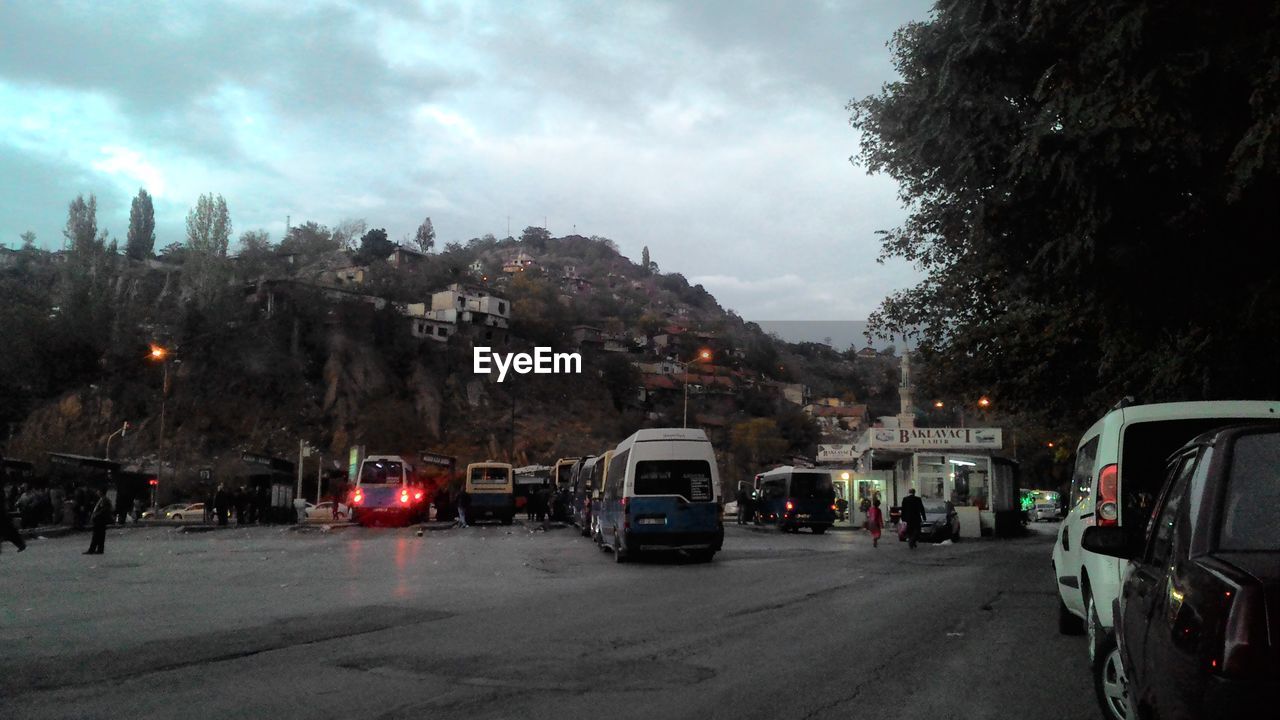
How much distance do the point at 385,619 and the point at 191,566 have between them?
8835 millimetres

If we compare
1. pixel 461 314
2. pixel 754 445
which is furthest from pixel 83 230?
pixel 754 445

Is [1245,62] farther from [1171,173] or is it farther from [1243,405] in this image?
[1243,405]

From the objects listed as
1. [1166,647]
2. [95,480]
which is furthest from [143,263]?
[1166,647]

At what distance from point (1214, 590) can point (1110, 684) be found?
9.81 feet

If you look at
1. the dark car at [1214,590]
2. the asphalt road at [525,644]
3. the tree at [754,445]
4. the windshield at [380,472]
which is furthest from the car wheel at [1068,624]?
the tree at [754,445]

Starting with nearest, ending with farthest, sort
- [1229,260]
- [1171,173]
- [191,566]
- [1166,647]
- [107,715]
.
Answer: [1166,647]
[107,715]
[1171,173]
[1229,260]
[191,566]

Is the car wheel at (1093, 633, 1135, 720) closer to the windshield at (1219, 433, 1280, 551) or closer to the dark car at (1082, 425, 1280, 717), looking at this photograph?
the dark car at (1082, 425, 1280, 717)

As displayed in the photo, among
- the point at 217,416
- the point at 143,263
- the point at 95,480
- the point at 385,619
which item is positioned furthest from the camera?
the point at 143,263

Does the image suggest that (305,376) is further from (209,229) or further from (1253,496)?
(1253,496)

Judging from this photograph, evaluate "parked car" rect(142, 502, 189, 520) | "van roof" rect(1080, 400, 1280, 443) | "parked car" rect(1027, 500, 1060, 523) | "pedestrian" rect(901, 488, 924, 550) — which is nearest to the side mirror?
"van roof" rect(1080, 400, 1280, 443)

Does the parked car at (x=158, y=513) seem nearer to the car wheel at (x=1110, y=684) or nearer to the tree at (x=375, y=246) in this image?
the car wheel at (x=1110, y=684)

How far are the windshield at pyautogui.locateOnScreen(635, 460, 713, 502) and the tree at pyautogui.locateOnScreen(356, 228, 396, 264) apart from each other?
121880 millimetres

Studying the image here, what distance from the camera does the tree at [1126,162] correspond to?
1078cm

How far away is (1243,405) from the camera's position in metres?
7.77
